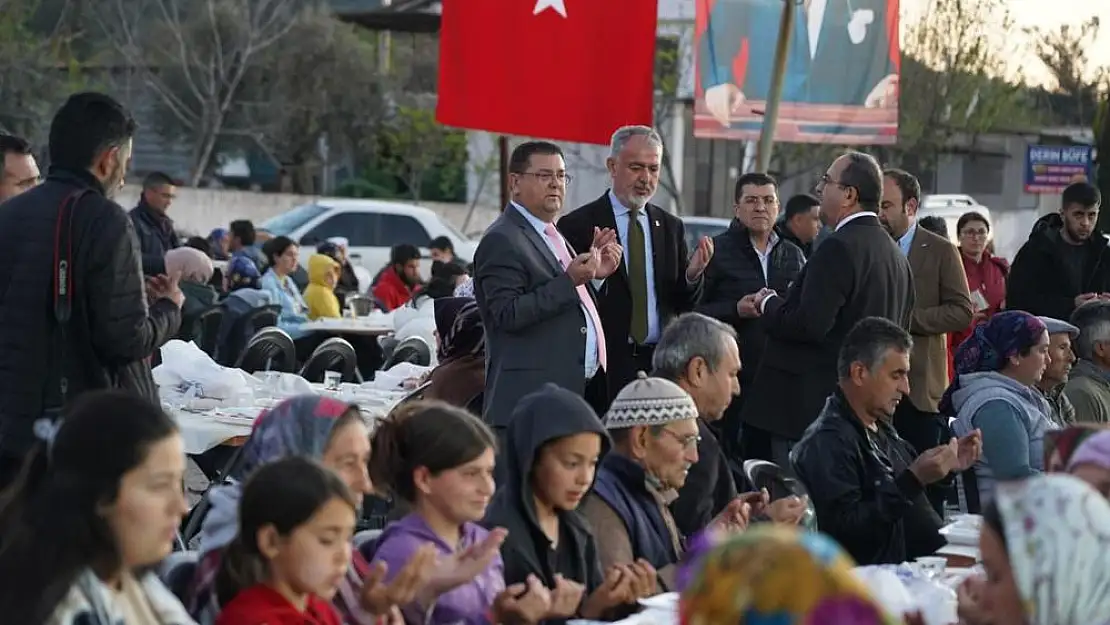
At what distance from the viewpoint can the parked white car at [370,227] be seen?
86.9ft

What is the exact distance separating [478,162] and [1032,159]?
14.5 meters

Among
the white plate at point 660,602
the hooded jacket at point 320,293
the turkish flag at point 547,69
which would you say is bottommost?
the hooded jacket at point 320,293

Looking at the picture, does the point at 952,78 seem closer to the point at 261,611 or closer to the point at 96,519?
the point at 261,611

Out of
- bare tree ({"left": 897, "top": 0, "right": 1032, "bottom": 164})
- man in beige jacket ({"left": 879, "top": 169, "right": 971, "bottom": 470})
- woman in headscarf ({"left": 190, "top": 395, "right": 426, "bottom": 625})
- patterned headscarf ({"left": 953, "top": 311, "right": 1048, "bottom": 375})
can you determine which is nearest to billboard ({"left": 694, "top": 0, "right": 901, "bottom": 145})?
man in beige jacket ({"left": 879, "top": 169, "right": 971, "bottom": 470})

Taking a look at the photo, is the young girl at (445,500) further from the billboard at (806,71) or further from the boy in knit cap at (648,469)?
the billboard at (806,71)

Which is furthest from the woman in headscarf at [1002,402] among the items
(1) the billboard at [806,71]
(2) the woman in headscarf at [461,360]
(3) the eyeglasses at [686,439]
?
(1) the billboard at [806,71]

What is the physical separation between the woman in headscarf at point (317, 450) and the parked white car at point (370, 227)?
21.5 meters

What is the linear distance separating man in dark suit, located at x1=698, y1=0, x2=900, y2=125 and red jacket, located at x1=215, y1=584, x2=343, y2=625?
28.1 ft

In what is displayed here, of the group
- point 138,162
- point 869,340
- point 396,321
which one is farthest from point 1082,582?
point 138,162

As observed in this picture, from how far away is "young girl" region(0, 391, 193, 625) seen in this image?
3588 mm

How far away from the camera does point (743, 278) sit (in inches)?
366

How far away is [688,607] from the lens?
2373mm

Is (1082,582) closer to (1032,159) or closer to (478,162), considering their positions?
(1032,159)

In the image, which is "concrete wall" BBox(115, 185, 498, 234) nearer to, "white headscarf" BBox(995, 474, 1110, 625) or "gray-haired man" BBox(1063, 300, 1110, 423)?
"gray-haired man" BBox(1063, 300, 1110, 423)
